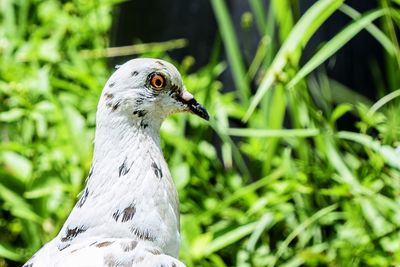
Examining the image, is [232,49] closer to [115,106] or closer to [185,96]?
[185,96]

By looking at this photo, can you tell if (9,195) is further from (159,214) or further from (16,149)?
(159,214)

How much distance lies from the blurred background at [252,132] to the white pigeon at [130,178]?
2.15ft

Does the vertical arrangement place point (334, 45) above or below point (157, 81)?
above

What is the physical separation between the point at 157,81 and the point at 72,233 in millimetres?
441

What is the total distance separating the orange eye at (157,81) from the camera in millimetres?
2619

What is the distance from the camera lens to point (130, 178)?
102 inches

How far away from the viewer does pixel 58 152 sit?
397cm

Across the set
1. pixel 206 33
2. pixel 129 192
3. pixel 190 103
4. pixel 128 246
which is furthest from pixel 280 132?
pixel 128 246

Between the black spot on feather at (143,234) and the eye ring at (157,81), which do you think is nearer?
the black spot on feather at (143,234)

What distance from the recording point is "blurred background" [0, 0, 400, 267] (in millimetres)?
3451

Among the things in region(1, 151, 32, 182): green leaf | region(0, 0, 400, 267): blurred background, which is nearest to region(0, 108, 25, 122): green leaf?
region(0, 0, 400, 267): blurred background

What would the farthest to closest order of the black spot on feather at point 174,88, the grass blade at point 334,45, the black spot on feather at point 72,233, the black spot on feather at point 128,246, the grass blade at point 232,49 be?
the grass blade at point 232,49 → the grass blade at point 334,45 → the black spot on feather at point 174,88 → the black spot on feather at point 72,233 → the black spot on feather at point 128,246

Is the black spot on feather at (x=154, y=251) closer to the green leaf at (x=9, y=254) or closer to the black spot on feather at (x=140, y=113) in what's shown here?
the black spot on feather at (x=140, y=113)

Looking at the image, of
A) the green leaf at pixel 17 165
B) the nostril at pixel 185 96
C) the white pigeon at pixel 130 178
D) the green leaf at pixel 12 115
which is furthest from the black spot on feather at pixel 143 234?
the green leaf at pixel 12 115
